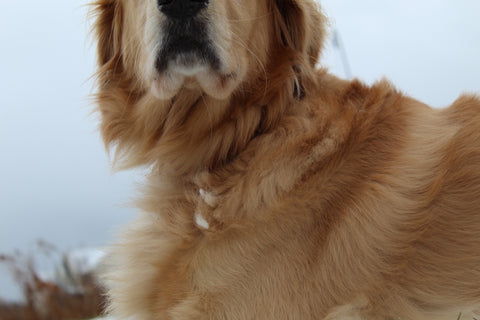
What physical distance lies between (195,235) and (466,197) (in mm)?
1491

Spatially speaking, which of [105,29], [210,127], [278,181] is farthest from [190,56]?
[105,29]

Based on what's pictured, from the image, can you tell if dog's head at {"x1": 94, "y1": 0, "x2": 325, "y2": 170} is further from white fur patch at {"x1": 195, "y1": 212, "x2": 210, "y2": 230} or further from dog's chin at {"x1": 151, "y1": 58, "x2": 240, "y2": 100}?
white fur patch at {"x1": 195, "y1": 212, "x2": 210, "y2": 230}

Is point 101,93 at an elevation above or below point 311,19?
below

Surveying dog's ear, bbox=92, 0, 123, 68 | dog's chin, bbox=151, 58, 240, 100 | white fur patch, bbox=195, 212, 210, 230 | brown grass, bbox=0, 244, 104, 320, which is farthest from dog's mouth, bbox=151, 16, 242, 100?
brown grass, bbox=0, 244, 104, 320

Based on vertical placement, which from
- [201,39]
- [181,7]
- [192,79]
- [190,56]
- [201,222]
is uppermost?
[181,7]

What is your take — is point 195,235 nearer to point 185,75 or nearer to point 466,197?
point 185,75

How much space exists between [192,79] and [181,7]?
1.47ft

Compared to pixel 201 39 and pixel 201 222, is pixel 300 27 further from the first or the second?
pixel 201 222

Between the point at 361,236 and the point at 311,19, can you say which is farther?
the point at 311,19

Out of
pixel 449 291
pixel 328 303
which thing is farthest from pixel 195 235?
pixel 449 291

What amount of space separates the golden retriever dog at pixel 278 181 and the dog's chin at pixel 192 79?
0.03 ft

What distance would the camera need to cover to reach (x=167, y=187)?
3.07 metres

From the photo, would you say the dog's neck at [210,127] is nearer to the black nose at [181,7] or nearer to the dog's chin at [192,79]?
the dog's chin at [192,79]

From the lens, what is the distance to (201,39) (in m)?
2.65
